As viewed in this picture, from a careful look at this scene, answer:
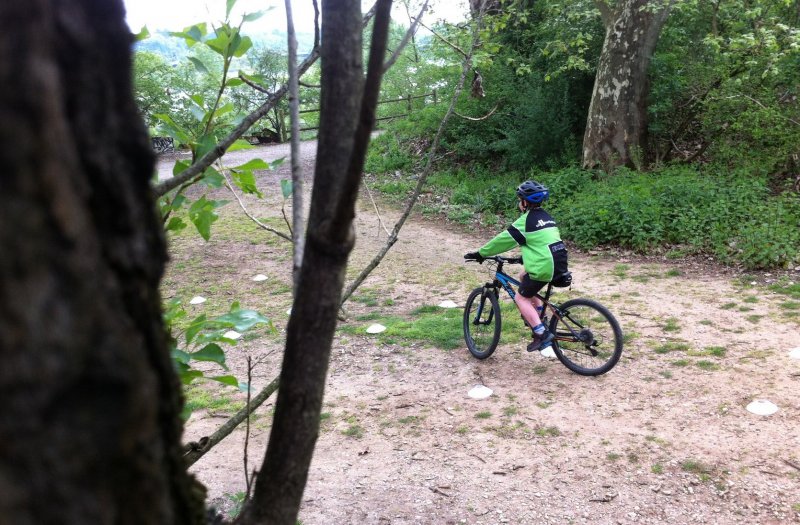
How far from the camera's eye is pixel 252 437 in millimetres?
4473

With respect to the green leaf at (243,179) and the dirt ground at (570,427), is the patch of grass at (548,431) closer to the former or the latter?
the dirt ground at (570,427)

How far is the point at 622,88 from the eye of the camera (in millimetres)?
10445

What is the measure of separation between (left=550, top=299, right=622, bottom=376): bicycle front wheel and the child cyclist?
16 centimetres

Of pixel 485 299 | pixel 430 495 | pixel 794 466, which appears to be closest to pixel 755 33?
pixel 485 299

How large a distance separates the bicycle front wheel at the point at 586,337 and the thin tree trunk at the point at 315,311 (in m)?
4.20

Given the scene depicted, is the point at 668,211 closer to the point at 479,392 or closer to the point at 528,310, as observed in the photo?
the point at 528,310

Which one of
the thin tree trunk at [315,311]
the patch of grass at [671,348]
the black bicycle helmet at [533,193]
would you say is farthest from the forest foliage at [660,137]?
the thin tree trunk at [315,311]

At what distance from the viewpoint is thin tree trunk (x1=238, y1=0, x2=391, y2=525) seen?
1.02 metres

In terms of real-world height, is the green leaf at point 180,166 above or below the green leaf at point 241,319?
above

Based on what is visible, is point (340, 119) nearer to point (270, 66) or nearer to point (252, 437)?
point (252, 437)

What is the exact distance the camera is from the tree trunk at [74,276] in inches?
18.5

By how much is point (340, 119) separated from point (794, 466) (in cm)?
396

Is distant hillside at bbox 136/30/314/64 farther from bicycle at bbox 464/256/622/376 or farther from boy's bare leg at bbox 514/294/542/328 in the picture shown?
boy's bare leg at bbox 514/294/542/328

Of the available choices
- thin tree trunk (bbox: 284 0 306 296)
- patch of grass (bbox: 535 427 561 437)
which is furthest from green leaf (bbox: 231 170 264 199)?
patch of grass (bbox: 535 427 561 437)
